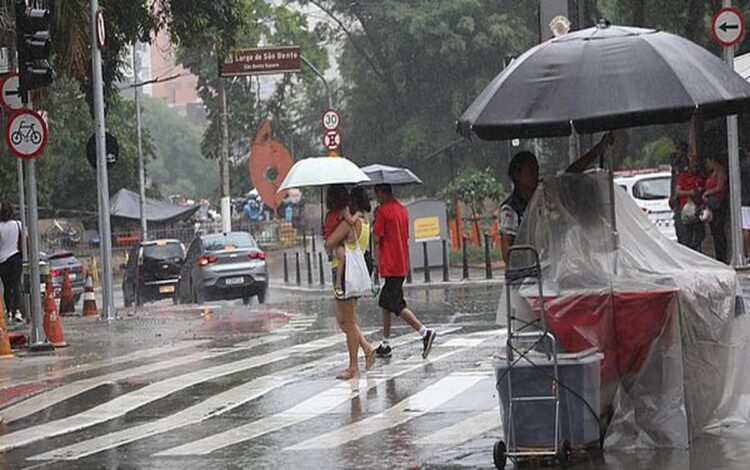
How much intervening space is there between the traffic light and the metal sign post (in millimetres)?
10353

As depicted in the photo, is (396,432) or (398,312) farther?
(398,312)

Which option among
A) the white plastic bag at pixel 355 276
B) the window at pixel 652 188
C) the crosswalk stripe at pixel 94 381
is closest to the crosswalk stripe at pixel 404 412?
the white plastic bag at pixel 355 276

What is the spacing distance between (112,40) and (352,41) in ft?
130

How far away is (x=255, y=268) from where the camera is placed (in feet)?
101

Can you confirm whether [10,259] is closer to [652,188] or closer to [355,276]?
[355,276]

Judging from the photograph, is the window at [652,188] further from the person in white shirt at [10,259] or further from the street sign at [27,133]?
the street sign at [27,133]

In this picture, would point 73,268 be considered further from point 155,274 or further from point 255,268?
point 255,268

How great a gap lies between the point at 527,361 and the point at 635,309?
2.71ft

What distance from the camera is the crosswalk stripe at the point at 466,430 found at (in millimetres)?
10555

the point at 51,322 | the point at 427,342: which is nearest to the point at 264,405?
the point at 427,342

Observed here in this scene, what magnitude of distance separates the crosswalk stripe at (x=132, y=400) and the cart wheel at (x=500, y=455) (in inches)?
174

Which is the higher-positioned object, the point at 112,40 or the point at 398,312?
the point at 112,40

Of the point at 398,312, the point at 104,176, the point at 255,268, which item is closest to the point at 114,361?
the point at 398,312

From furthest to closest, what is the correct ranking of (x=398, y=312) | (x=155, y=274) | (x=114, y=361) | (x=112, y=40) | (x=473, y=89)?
(x=473, y=89) → (x=155, y=274) → (x=112, y=40) → (x=114, y=361) → (x=398, y=312)
